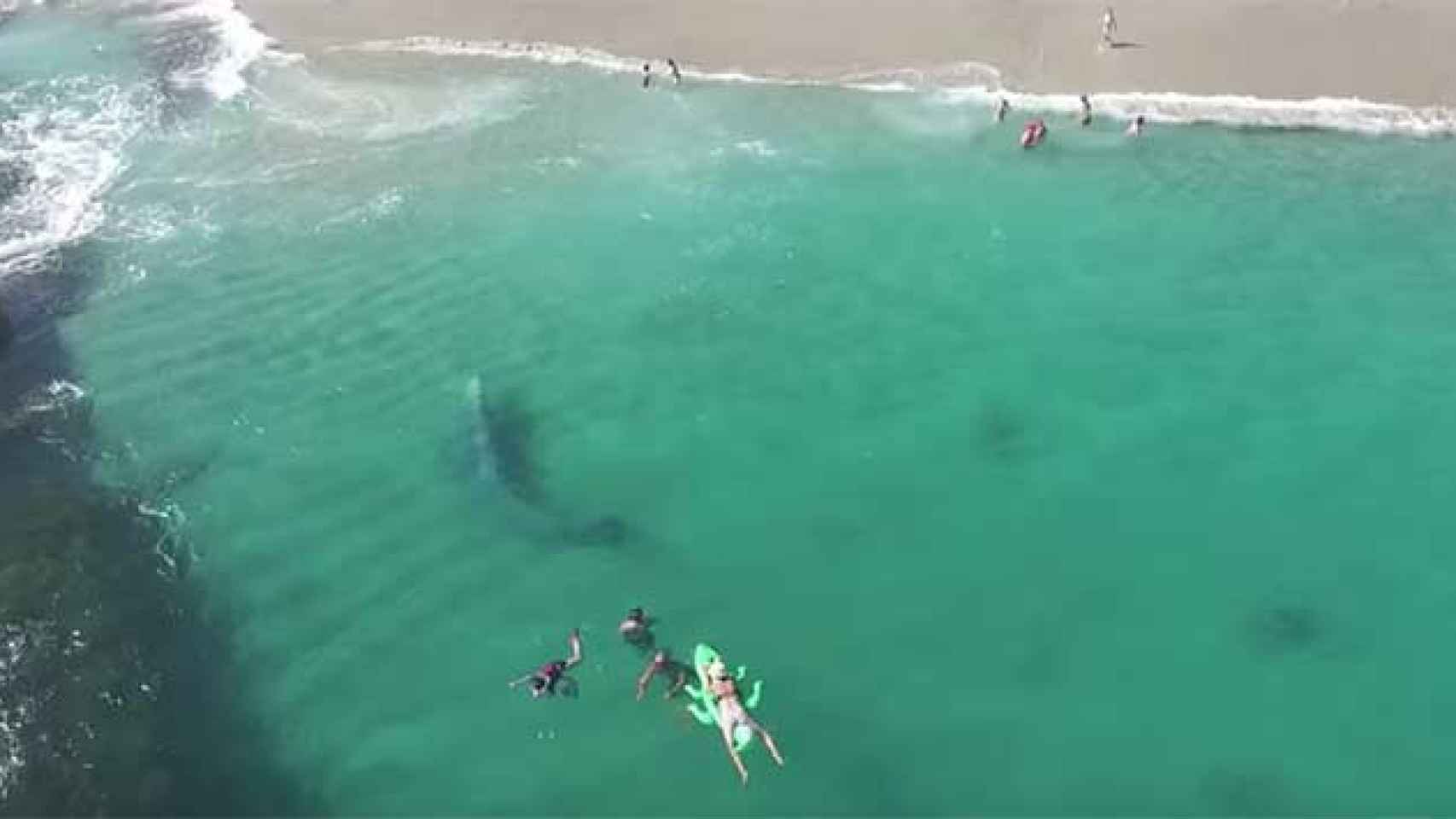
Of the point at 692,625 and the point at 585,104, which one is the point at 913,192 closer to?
the point at 585,104

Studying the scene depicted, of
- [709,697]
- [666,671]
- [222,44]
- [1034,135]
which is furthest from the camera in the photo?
[222,44]

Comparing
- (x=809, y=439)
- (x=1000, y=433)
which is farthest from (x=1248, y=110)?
(x=809, y=439)

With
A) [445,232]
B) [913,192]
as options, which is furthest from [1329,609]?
[445,232]

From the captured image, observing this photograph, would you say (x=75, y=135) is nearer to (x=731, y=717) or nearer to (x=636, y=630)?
(x=636, y=630)

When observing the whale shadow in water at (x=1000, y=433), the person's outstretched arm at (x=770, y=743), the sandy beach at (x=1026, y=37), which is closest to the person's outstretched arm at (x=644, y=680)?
the person's outstretched arm at (x=770, y=743)

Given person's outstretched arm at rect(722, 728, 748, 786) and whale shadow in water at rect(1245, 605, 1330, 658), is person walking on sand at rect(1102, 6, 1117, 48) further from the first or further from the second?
person's outstretched arm at rect(722, 728, 748, 786)

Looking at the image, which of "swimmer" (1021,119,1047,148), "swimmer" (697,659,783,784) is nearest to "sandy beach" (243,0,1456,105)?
"swimmer" (1021,119,1047,148)
